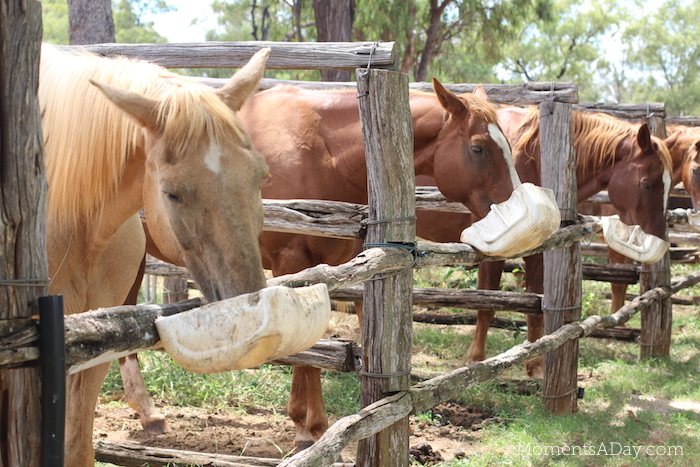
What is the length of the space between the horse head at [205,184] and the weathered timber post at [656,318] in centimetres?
546

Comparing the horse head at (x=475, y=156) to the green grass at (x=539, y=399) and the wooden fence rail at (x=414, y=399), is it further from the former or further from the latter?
the green grass at (x=539, y=399)

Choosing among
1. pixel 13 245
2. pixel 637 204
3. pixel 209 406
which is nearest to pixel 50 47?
pixel 13 245

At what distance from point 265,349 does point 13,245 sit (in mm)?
658

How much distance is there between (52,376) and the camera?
137 cm

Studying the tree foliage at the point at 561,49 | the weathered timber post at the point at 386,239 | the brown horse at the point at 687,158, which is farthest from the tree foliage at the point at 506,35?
the weathered timber post at the point at 386,239

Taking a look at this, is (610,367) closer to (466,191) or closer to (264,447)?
(466,191)

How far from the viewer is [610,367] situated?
5.87 meters

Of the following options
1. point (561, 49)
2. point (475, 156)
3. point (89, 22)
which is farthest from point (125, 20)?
point (475, 156)

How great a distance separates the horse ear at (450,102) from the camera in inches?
159

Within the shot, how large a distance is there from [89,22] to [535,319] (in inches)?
214

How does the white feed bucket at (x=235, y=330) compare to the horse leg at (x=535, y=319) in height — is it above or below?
above

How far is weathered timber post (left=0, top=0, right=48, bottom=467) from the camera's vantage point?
1.37 m

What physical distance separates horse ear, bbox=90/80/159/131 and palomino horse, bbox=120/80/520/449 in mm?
2029

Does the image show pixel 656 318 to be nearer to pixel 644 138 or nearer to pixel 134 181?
pixel 644 138
